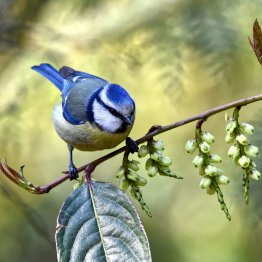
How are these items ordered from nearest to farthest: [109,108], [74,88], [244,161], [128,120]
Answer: [244,161], [128,120], [109,108], [74,88]

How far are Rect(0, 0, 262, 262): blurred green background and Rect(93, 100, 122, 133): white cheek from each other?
241 millimetres

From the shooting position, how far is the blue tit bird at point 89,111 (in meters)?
2.23

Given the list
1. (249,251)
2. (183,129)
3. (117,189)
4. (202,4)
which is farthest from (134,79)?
(117,189)

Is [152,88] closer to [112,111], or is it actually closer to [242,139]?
[112,111]

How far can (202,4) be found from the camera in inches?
94.0

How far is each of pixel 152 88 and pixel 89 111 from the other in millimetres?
597

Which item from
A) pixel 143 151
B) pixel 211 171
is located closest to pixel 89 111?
pixel 143 151

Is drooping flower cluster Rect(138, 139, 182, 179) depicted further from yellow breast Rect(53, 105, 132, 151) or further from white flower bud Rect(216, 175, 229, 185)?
yellow breast Rect(53, 105, 132, 151)

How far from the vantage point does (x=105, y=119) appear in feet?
7.67

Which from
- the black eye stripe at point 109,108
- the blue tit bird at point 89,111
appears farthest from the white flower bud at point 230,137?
the black eye stripe at point 109,108

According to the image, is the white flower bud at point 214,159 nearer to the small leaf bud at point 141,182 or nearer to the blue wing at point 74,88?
the small leaf bud at point 141,182

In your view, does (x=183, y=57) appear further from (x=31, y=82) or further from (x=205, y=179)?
(x=205, y=179)

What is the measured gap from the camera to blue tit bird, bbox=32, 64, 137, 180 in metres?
2.23

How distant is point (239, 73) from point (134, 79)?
2.11 feet
